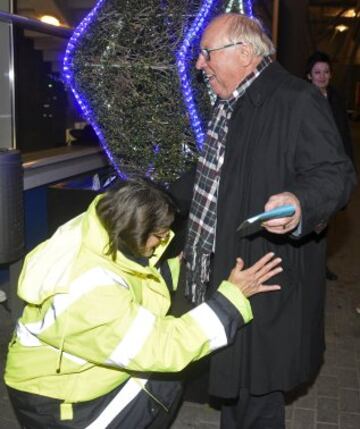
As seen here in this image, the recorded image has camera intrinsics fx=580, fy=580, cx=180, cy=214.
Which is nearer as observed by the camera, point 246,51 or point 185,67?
point 246,51

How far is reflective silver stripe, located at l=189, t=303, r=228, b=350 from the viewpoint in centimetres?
207

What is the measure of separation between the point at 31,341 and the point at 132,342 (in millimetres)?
460

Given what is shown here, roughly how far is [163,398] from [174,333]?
1.83 ft

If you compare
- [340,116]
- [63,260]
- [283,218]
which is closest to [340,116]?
[340,116]

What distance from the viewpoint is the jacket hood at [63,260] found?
2.01 m

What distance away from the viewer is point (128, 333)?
77.3 inches

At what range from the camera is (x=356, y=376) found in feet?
12.5

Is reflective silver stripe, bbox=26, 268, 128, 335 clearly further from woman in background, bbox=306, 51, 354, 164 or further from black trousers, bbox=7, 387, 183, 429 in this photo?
woman in background, bbox=306, 51, 354, 164

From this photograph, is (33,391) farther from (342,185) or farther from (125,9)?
(125,9)

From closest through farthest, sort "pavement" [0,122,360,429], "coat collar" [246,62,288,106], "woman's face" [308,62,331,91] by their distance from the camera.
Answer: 1. "coat collar" [246,62,288,106]
2. "pavement" [0,122,360,429]
3. "woman's face" [308,62,331,91]

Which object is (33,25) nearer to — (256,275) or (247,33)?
(247,33)

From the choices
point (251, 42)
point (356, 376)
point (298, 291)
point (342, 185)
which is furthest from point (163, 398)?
point (356, 376)

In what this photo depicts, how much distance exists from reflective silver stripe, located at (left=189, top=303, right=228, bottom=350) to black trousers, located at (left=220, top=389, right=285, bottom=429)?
64 centimetres

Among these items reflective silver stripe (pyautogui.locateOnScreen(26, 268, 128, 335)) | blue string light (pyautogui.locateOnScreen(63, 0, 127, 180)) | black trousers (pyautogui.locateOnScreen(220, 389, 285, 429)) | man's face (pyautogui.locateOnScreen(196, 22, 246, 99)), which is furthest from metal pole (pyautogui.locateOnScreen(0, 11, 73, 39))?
black trousers (pyautogui.locateOnScreen(220, 389, 285, 429))
